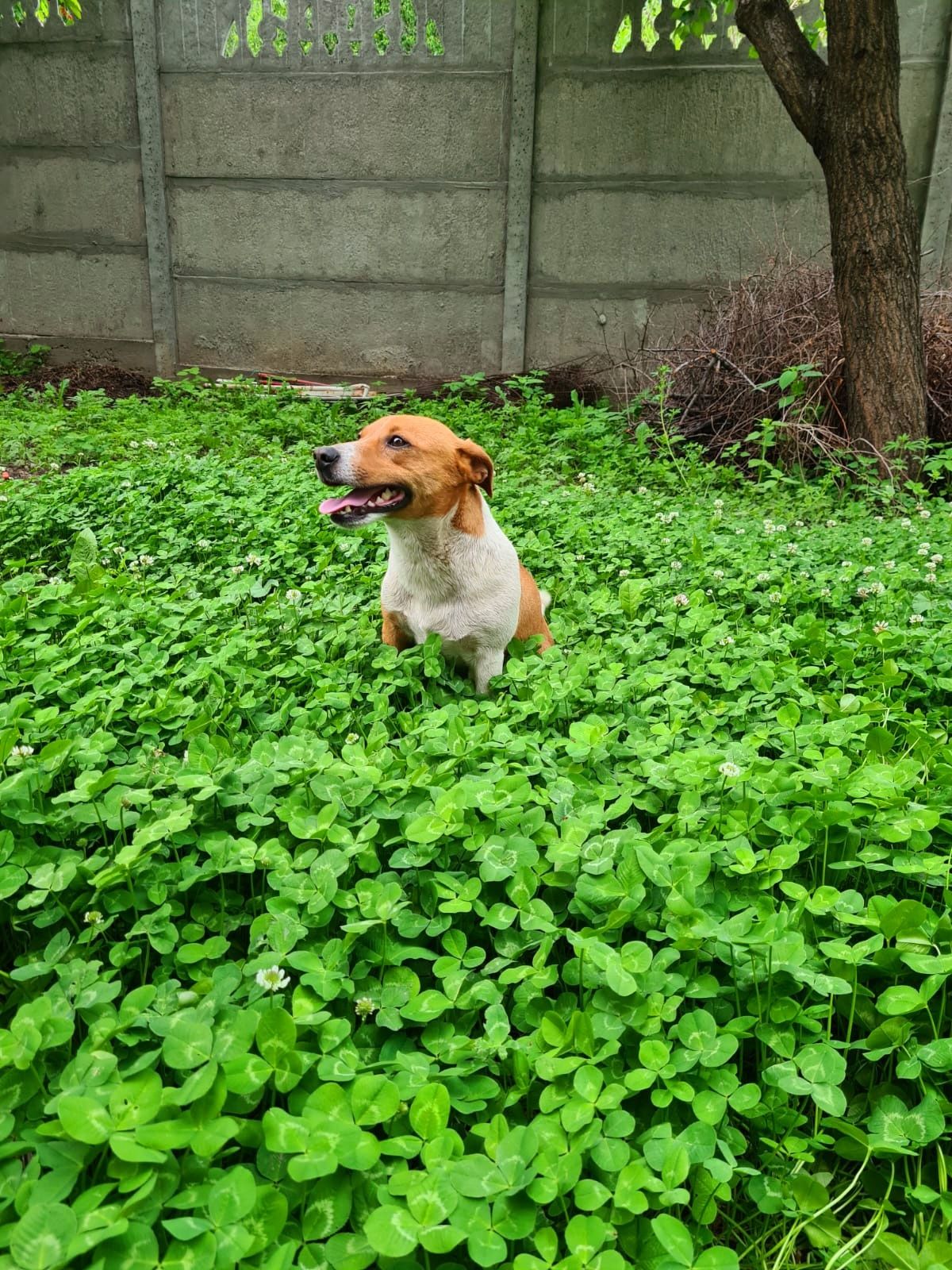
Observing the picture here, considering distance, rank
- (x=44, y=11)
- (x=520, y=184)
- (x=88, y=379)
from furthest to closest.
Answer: (x=88, y=379), (x=520, y=184), (x=44, y=11)

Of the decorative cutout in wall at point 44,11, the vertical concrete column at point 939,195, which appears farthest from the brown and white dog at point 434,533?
the decorative cutout in wall at point 44,11

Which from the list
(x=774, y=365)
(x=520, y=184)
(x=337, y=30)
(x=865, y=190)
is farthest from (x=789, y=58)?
(x=337, y=30)

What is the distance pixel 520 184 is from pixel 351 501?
21.2 feet

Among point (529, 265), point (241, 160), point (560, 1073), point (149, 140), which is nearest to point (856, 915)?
point (560, 1073)

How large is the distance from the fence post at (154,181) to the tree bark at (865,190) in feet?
18.8

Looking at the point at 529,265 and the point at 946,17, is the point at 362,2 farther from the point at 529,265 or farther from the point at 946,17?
the point at 946,17

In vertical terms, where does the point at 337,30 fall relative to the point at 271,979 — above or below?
above

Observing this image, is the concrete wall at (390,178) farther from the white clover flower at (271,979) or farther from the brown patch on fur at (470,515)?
the white clover flower at (271,979)

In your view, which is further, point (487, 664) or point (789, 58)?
point (789, 58)

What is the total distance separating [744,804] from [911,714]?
1.08 meters

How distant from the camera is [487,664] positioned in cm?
325

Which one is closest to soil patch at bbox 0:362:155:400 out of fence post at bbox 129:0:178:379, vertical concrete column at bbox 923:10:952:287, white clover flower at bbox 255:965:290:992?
fence post at bbox 129:0:178:379

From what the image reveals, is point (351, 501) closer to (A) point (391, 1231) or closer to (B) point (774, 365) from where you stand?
(A) point (391, 1231)

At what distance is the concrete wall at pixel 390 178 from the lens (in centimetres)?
783
